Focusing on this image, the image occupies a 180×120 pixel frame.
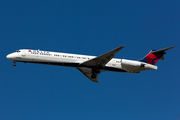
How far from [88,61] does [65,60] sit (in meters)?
2.44

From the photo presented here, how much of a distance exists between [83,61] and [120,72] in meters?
4.54

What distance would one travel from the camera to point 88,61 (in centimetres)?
2586

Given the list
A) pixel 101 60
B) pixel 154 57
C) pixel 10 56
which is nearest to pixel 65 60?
pixel 101 60

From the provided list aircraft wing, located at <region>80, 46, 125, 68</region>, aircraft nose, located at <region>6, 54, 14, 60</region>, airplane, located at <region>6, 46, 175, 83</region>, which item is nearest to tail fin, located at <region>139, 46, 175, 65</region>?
airplane, located at <region>6, 46, 175, 83</region>

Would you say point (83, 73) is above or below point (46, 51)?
below

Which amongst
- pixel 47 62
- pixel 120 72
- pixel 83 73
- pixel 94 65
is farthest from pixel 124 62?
pixel 47 62

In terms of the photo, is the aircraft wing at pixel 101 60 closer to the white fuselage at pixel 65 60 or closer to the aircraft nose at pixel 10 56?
the white fuselage at pixel 65 60

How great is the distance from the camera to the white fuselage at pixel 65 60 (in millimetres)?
25609

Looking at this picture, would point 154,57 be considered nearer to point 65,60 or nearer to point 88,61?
point 88,61

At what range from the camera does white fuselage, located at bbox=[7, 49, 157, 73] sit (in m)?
25.6

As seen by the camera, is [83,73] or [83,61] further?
[83,73]

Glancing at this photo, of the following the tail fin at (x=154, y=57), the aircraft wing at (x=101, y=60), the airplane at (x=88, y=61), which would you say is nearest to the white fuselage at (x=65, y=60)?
the airplane at (x=88, y=61)

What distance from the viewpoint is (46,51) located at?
26.1 metres

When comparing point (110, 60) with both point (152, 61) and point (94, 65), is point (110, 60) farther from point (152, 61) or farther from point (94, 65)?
point (152, 61)
